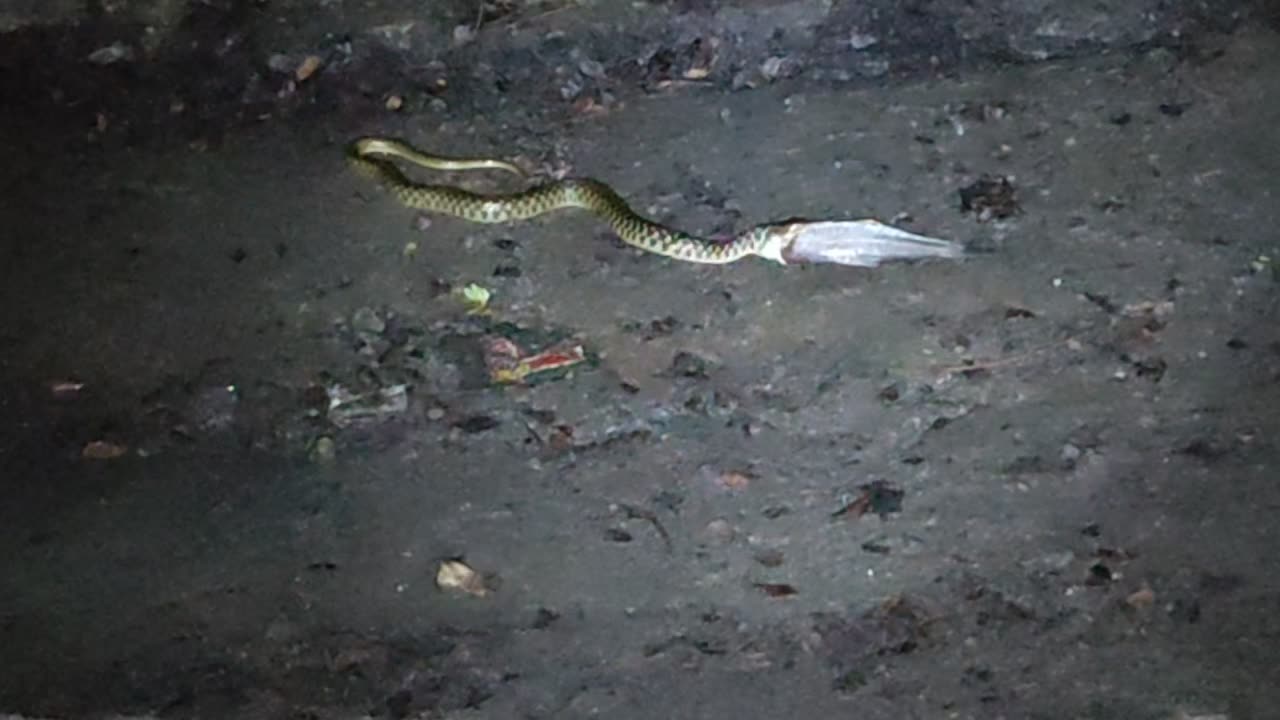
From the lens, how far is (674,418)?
3.73m

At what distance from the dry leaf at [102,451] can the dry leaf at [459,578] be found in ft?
2.77

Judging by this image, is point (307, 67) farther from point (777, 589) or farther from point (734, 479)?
point (777, 589)

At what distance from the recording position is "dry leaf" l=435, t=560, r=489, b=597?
11.0ft

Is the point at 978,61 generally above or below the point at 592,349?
above

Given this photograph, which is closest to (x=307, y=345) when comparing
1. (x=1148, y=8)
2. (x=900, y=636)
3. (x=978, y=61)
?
(x=900, y=636)

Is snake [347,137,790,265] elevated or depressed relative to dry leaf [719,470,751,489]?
elevated

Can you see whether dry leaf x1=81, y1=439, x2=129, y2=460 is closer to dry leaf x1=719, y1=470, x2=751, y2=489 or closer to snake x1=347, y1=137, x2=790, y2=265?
snake x1=347, y1=137, x2=790, y2=265

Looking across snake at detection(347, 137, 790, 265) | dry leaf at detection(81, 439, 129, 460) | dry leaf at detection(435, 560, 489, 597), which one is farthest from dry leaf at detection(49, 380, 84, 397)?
dry leaf at detection(435, 560, 489, 597)

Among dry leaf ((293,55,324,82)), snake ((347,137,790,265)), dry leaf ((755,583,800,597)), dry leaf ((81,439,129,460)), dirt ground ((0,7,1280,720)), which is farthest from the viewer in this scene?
dry leaf ((293,55,324,82))

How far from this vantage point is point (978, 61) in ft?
15.5

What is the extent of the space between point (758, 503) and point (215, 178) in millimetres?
1916

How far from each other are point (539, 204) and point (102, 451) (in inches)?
47.2

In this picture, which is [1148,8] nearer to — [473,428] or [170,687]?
[473,428]

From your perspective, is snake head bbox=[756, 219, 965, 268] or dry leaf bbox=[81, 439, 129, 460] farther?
snake head bbox=[756, 219, 965, 268]
